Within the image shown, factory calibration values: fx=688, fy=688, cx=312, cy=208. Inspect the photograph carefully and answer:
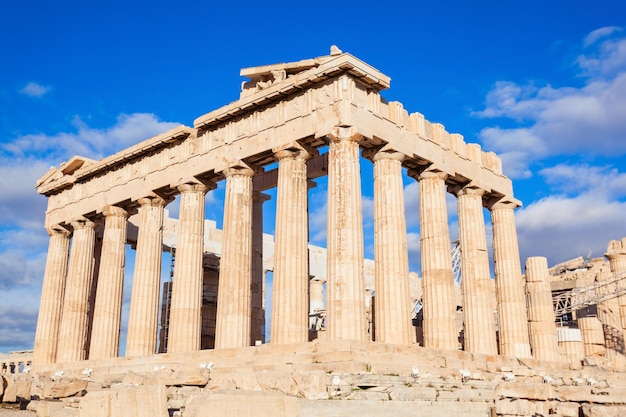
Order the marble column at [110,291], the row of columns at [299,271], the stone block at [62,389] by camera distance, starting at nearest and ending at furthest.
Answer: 1. the stone block at [62,389]
2. the row of columns at [299,271]
3. the marble column at [110,291]

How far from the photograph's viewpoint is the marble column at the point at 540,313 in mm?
33219

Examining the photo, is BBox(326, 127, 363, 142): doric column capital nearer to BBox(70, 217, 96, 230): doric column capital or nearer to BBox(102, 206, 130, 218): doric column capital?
BBox(102, 206, 130, 218): doric column capital

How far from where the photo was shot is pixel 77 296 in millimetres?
36656

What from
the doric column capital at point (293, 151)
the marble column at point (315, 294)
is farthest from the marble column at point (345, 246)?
the marble column at point (315, 294)

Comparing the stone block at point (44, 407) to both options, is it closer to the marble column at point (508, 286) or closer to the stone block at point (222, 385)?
the stone block at point (222, 385)

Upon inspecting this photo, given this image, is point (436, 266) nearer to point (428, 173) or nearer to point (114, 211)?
point (428, 173)

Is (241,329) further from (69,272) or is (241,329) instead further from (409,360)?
(69,272)

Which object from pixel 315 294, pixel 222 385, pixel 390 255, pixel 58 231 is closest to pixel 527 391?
pixel 222 385

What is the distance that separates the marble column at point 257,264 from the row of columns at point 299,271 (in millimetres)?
4613

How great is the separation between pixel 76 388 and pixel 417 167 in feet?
57.0

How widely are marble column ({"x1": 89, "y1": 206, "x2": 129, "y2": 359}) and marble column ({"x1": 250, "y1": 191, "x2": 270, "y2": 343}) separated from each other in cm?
667

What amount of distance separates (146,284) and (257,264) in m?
6.02

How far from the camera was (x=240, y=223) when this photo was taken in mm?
28812

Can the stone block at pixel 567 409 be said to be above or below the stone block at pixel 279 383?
below
